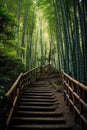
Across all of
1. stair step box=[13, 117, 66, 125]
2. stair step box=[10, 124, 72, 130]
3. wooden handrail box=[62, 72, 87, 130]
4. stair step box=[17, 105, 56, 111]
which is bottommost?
stair step box=[10, 124, 72, 130]

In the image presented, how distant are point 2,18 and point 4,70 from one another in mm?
1896

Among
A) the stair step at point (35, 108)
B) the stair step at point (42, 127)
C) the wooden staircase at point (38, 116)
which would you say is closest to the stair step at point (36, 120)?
the wooden staircase at point (38, 116)

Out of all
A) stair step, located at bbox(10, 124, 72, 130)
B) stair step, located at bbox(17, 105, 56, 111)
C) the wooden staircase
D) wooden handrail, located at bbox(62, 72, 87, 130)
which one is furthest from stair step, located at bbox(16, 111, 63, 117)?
stair step, located at bbox(10, 124, 72, 130)

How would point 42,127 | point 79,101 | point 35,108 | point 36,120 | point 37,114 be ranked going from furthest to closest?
1. point 35,108
2. point 37,114
3. point 36,120
4. point 42,127
5. point 79,101

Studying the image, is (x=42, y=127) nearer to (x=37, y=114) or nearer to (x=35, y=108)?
(x=37, y=114)

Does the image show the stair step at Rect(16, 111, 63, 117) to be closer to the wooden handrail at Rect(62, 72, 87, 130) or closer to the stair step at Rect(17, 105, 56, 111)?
the stair step at Rect(17, 105, 56, 111)

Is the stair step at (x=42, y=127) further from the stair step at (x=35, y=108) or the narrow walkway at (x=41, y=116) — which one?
the stair step at (x=35, y=108)

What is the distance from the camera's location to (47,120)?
4340 millimetres

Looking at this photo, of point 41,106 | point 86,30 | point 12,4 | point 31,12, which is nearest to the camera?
point 86,30

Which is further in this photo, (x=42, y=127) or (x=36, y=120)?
(x=36, y=120)

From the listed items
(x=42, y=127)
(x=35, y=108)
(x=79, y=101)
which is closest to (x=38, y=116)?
(x=35, y=108)

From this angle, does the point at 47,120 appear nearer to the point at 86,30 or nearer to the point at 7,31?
the point at 86,30

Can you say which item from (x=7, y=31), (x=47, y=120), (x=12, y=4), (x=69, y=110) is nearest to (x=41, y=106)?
(x=69, y=110)

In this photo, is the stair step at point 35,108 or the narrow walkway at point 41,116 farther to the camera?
the stair step at point 35,108
